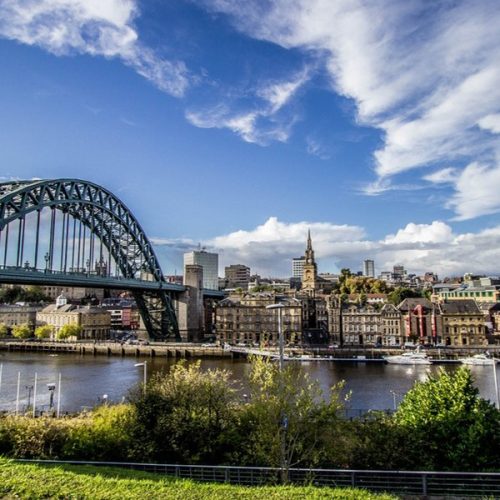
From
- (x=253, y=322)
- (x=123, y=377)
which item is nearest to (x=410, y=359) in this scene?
(x=253, y=322)

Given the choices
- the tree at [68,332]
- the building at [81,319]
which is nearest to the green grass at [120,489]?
the tree at [68,332]

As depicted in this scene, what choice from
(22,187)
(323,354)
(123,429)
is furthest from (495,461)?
(22,187)

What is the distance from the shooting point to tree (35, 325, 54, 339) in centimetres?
8495

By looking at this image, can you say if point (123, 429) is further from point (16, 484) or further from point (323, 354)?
point (323, 354)

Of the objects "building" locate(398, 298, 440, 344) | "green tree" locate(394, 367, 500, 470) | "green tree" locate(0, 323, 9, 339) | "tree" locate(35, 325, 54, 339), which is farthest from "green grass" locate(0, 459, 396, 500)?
"green tree" locate(0, 323, 9, 339)

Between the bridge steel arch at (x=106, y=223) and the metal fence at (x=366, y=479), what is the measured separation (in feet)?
142

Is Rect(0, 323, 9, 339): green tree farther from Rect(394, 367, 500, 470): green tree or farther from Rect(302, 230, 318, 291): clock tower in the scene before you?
Rect(394, 367, 500, 470): green tree

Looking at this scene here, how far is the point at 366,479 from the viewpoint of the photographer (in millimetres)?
14086

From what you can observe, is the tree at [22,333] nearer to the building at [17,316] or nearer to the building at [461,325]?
the building at [17,316]

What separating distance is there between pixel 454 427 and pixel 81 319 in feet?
274

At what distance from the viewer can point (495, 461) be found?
14.6 m

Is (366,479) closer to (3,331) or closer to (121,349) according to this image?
(121,349)

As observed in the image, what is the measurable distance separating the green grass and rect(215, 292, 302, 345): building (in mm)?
65956

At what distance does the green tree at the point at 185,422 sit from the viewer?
615 inches
